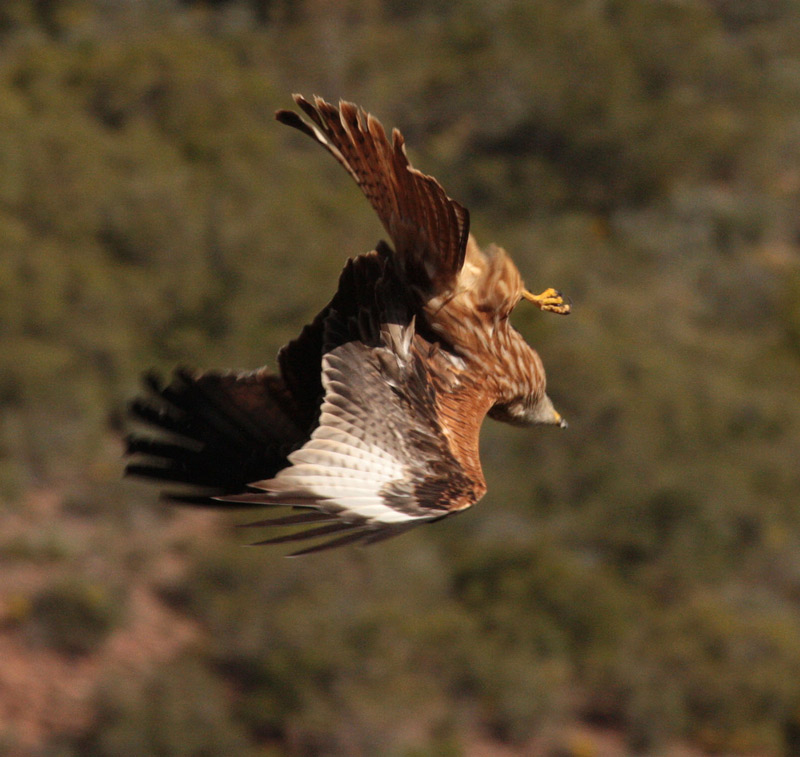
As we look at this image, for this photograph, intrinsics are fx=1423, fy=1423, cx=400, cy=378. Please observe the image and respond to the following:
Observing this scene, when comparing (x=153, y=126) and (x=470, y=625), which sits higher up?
(x=153, y=126)

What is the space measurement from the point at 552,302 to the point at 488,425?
18.0 metres

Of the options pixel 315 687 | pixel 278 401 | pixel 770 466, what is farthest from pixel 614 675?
pixel 278 401

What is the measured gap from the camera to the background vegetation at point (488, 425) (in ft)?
61.0

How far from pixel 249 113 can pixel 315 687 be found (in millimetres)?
17058

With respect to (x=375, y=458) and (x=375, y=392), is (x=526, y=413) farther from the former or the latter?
(x=375, y=458)

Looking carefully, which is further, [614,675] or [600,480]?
[600,480]

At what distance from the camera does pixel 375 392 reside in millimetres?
5000

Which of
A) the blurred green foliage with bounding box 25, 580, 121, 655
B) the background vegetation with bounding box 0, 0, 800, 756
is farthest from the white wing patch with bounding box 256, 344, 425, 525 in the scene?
the blurred green foliage with bounding box 25, 580, 121, 655

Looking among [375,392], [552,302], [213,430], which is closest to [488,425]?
[552,302]

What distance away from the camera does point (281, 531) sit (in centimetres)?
1819

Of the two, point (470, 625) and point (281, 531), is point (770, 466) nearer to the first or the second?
point (470, 625)

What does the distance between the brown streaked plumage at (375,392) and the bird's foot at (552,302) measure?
0.55 meters

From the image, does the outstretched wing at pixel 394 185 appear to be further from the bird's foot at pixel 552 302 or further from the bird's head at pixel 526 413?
the bird's foot at pixel 552 302

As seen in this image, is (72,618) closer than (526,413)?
No
